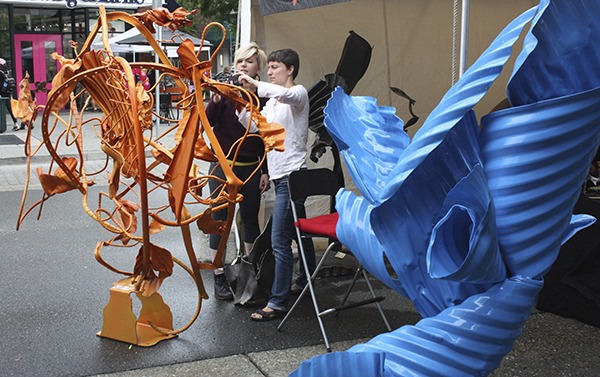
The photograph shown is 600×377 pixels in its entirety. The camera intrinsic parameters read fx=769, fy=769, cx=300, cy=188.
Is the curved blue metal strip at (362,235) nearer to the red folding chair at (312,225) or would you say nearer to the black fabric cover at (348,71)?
the red folding chair at (312,225)

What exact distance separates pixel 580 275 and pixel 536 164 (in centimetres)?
348

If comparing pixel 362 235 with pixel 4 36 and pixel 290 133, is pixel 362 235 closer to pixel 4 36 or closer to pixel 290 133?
pixel 290 133

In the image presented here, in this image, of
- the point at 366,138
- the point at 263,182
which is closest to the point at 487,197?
the point at 366,138

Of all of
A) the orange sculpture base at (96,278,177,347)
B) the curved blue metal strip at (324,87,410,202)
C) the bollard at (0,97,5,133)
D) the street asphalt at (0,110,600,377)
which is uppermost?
the curved blue metal strip at (324,87,410,202)

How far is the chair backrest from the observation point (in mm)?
4891

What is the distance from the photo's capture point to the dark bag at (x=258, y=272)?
5.24 meters

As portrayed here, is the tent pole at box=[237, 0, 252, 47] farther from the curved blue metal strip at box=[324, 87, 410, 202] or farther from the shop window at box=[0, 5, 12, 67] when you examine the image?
the shop window at box=[0, 5, 12, 67]

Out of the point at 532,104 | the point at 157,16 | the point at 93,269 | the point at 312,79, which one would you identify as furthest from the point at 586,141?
the point at 93,269

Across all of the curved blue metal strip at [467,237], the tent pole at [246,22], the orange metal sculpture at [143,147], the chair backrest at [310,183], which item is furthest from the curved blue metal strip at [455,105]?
the tent pole at [246,22]

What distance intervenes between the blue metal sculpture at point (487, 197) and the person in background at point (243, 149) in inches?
121

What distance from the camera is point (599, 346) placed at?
15.3 ft

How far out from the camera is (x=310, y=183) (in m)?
4.98

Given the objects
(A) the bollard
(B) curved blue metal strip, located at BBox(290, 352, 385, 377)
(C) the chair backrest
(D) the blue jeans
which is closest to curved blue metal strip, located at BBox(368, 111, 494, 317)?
(B) curved blue metal strip, located at BBox(290, 352, 385, 377)

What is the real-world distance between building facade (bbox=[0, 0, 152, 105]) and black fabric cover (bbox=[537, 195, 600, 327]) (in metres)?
19.2
